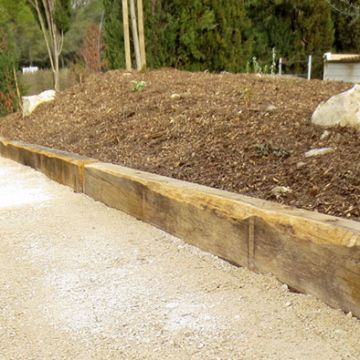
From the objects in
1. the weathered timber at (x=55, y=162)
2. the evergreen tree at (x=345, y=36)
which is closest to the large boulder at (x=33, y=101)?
the weathered timber at (x=55, y=162)

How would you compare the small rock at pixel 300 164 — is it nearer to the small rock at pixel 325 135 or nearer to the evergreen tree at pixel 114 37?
the small rock at pixel 325 135

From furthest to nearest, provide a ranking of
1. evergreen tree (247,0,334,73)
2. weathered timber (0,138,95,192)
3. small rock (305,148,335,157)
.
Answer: evergreen tree (247,0,334,73)
weathered timber (0,138,95,192)
small rock (305,148,335,157)

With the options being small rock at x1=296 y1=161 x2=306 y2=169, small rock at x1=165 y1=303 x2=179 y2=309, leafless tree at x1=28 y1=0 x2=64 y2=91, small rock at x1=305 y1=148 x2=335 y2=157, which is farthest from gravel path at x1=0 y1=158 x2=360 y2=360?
leafless tree at x1=28 y1=0 x2=64 y2=91

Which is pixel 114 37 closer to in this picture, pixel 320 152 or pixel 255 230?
pixel 320 152

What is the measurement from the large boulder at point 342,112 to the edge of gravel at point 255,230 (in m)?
1.34

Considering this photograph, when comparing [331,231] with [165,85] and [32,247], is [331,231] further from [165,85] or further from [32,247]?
[165,85]

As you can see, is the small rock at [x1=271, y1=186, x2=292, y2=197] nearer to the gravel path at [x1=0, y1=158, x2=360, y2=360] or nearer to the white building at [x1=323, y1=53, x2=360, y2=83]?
the gravel path at [x1=0, y1=158, x2=360, y2=360]

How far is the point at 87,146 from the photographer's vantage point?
5.13 m

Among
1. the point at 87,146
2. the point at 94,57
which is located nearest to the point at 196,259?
the point at 87,146

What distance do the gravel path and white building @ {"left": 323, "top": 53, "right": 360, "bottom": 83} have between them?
14751 mm

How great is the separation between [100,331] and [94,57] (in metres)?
15.6

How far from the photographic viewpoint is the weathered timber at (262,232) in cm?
189

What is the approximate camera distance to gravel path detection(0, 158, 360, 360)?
1783 millimetres

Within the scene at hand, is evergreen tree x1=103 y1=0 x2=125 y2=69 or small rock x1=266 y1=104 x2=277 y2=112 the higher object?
evergreen tree x1=103 y1=0 x2=125 y2=69
